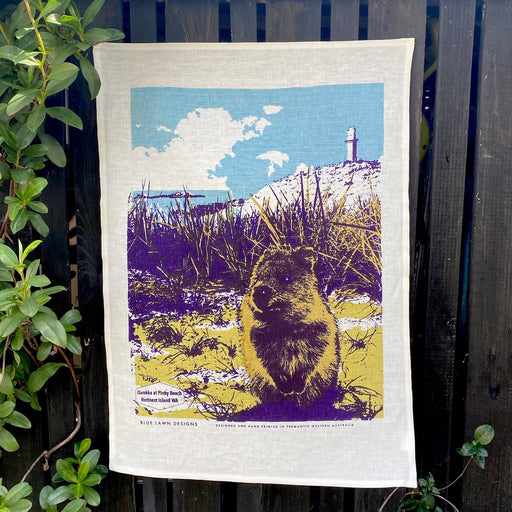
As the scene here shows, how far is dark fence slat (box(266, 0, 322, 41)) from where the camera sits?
1539 millimetres

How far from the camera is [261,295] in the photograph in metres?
1.59

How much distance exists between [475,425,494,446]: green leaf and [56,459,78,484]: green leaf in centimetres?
141

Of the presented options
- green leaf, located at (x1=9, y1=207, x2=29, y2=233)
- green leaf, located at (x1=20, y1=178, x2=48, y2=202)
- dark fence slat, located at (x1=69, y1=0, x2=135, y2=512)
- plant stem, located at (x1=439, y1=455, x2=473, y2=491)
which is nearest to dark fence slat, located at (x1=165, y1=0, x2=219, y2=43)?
dark fence slat, located at (x1=69, y1=0, x2=135, y2=512)

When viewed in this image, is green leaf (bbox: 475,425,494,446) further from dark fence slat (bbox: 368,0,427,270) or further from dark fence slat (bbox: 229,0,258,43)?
dark fence slat (bbox: 229,0,258,43)

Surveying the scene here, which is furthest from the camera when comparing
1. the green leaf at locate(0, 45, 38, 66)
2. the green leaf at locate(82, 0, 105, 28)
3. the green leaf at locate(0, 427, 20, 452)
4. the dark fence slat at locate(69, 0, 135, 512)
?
the dark fence slat at locate(69, 0, 135, 512)

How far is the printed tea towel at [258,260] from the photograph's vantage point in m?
1.53

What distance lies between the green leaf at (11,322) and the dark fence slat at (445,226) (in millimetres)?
1357

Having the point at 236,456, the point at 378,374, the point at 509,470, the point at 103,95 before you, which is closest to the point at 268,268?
the point at 378,374

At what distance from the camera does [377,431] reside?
5.23 feet

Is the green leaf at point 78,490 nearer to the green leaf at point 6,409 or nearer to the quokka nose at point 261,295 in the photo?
the green leaf at point 6,409

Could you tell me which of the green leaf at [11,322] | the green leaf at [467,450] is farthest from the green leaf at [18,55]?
the green leaf at [467,450]

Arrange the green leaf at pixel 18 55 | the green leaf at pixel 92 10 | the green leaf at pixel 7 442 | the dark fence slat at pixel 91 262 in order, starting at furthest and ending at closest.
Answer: the dark fence slat at pixel 91 262 < the green leaf at pixel 7 442 < the green leaf at pixel 92 10 < the green leaf at pixel 18 55

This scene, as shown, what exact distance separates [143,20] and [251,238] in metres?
0.84

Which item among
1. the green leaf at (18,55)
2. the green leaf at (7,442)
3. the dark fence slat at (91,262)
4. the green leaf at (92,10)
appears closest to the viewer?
the green leaf at (18,55)
